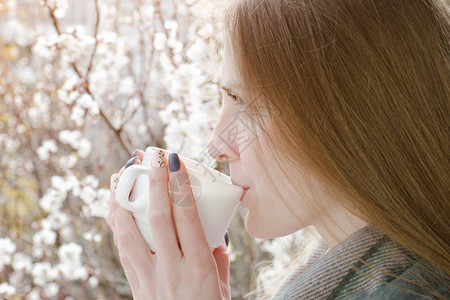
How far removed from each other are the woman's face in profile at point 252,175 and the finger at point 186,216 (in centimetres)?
9

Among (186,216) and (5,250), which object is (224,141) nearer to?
(186,216)

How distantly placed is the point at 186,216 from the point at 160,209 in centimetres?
5

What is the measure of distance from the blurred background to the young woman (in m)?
0.76

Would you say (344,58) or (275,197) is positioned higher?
(344,58)

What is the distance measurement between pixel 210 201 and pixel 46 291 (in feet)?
5.39

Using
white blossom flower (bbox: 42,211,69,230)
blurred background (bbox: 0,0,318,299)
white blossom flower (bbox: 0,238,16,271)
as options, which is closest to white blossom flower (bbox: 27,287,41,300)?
blurred background (bbox: 0,0,318,299)

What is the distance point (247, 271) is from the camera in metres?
2.35

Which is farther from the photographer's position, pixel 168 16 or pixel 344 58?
pixel 168 16

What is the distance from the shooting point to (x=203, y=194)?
956mm

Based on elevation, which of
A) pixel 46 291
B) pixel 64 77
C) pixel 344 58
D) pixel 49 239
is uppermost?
pixel 344 58

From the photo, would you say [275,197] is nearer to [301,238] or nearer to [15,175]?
[301,238]

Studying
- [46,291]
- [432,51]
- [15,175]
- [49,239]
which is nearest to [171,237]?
[432,51]

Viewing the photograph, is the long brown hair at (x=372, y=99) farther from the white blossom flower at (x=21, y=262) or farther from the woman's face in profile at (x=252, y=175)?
the white blossom flower at (x=21, y=262)

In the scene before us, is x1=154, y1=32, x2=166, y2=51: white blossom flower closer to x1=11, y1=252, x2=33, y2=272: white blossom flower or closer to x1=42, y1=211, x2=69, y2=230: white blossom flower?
x1=42, y1=211, x2=69, y2=230: white blossom flower
